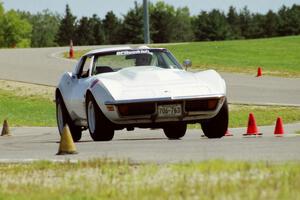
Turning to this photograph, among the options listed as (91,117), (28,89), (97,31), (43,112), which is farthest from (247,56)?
(97,31)

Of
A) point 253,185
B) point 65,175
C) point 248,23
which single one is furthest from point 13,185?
point 248,23

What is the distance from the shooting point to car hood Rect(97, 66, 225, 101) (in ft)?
43.0

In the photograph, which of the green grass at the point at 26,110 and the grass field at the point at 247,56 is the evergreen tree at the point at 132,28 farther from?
the green grass at the point at 26,110

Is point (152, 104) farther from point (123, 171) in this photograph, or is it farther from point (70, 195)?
point (70, 195)

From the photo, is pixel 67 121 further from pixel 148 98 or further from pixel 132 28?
pixel 132 28

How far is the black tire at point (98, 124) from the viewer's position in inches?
529

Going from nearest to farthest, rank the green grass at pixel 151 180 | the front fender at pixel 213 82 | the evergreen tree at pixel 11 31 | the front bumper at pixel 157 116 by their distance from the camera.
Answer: the green grass at pixel 151 180 < the front bumper at pixel 157 116 < the front fender at pixel 213 82 < the evergreen tree at pixel 11 31

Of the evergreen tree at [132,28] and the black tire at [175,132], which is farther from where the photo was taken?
the evergreen tree at [132,28]

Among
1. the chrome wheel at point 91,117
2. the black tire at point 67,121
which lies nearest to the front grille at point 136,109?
the chrome wheel at point 91,117

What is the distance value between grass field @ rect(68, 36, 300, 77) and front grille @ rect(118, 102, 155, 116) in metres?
28.9

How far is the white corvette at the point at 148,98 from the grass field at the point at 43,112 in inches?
376

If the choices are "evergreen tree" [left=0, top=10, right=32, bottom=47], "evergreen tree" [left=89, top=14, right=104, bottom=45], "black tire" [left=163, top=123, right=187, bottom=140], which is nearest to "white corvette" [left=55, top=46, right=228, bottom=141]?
A: "black tire" [left=163, top=123, right=187, bottom=140]

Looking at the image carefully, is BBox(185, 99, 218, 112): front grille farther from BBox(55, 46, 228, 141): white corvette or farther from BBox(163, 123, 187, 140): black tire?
BBox(163, 123, 187, 140): black tire

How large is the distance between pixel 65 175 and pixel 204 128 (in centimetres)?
585
